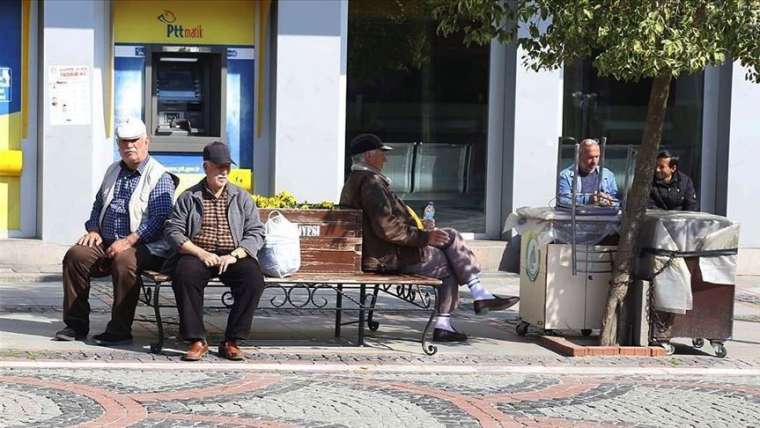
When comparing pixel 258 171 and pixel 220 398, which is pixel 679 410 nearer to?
pixel 220 398

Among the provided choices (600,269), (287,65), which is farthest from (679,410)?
(287,65)

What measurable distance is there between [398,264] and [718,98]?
6.18 m

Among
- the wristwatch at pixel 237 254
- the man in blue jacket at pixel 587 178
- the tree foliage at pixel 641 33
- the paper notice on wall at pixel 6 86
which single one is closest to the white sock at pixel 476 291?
the tree foliage at pixel 641 33

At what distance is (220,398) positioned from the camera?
7.19m

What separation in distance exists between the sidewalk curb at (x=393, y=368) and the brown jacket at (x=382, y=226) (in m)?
0.88

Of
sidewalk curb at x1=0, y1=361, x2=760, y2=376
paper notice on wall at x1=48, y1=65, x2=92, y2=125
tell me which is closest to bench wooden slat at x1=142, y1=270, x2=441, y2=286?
sidewalk curb at x1=0, y1=361, x2=760, y2=376

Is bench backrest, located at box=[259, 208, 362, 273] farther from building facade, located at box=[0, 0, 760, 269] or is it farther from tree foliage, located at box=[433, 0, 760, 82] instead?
building facade, located at box=[0, 0, 760, 269]

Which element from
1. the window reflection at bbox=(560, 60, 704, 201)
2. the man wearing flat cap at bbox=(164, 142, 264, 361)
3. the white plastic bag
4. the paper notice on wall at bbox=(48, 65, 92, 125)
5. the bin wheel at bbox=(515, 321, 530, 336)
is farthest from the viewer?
the window reflection at bbox=(560, 60, 704, 201)

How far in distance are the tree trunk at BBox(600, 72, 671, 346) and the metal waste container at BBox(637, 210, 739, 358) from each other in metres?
0.12

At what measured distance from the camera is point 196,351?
326 inches

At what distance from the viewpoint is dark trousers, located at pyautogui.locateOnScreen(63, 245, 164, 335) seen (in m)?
8.66

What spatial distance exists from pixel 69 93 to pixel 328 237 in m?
4.59

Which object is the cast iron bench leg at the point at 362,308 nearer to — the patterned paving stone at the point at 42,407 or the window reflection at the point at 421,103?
the patterned paving stone at the point at 42,407

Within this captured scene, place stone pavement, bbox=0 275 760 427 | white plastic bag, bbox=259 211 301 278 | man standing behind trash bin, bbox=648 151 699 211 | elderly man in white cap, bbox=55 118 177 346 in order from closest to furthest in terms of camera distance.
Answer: stone pavement, bbox=0 275 760 427
white plastic bag, bbox=259 211 301 278
elderly man in white cap, bbox=55 118 177 346
man standing behind trash bin, bbox=648 151 699 211
